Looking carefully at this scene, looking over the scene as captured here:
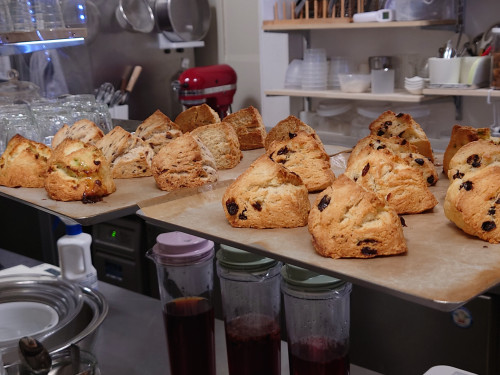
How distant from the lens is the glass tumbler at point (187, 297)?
1209 mm

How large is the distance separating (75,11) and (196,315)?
1098mm

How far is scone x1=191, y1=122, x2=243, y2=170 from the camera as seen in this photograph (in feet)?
5.23

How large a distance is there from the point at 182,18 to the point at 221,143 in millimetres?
2406

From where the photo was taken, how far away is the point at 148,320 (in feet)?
5.36

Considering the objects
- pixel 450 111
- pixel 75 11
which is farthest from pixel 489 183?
pixel 450 111

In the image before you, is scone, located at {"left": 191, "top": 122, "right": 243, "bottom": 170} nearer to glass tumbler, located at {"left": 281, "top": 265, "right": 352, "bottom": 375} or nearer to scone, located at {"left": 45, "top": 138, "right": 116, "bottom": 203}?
scone, located at {"left": 45, "top": 138, "right": 116, "bottom": 203}

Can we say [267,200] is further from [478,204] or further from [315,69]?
[315,69]

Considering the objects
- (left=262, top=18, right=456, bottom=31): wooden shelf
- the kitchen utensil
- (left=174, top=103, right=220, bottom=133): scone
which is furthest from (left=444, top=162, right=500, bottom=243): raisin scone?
the kitchen utensil

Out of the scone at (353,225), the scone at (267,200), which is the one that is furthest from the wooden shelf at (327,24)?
the scone at (353,225)

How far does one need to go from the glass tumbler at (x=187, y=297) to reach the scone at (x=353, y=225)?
0.94 ft

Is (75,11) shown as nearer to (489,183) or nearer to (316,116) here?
(489,183)

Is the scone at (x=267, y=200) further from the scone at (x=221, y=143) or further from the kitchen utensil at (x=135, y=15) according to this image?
the kitchen utensil at (x=135, y=15)

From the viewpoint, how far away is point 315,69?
3.32m

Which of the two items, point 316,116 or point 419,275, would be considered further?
point 316,116
